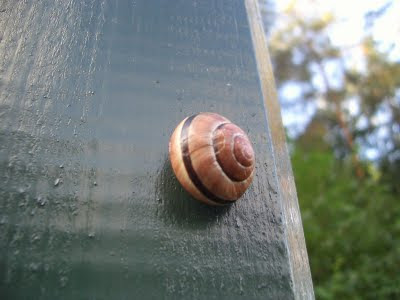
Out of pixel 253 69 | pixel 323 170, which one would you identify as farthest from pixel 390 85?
pixel 253 69

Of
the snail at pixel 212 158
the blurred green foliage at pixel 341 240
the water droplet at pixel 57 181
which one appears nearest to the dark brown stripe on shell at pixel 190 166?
the snail at pixel 212 158

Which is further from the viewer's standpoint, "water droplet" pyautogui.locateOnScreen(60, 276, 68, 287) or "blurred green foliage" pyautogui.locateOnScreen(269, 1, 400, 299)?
"blurred green foliage" pyautogui.locateOnScreen(269, 1, 400, 299)

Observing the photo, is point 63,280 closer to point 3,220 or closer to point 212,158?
point 3,220

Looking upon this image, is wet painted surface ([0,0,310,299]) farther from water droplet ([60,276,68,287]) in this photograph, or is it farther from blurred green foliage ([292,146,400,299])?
blurred green foliage ([292,146,400,299])

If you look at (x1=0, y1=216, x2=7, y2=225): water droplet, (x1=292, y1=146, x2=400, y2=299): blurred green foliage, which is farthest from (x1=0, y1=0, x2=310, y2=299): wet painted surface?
(x1=292, y1=146, x2=400, y2=299): blurred green foliage

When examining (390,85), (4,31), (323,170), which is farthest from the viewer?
(390,85)

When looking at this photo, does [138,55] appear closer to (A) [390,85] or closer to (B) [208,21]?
(B) [208,21]

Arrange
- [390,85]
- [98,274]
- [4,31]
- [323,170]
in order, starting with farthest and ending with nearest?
1. [390,85]
2. [323,170]
3. [4,31]
4. [98,274]
